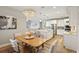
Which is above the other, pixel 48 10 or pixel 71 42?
pixel 48 10

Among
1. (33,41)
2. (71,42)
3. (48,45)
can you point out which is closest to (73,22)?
(71,42)

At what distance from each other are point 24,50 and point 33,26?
474 mm

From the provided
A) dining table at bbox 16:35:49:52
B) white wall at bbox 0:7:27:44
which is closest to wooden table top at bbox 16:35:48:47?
dining table at bbox 16:35:49:52

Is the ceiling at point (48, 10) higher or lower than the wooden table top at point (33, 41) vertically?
higher

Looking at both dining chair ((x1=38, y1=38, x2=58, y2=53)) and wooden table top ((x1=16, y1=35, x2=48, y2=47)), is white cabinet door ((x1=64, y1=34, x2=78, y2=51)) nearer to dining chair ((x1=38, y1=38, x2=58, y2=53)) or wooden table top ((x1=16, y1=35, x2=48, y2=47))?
A: dining chair ((x1=38, y1=38, x2=58, y2=53))

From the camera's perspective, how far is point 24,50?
2461 millimetres

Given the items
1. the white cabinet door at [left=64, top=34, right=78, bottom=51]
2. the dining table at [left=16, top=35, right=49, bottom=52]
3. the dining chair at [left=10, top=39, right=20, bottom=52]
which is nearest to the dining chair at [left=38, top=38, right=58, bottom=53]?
the dining table at [left=16, top=35, right=49, bottom=52]

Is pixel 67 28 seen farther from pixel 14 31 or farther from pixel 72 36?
pixel 14 31

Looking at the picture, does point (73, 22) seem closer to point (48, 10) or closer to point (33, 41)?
point (48, 10)

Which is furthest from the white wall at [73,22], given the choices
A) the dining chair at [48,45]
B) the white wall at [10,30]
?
the white wall at [10,30]

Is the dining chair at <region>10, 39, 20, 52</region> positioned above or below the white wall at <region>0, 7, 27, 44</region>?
below

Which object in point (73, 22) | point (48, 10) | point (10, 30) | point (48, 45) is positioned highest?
point (48, 10)

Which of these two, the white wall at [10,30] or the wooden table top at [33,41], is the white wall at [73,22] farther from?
the white wall at [10,30]

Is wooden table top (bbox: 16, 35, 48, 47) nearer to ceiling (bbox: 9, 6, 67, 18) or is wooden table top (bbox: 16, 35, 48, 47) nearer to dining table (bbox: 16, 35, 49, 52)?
dining table (bbox: 16, 35, 49, 52)
